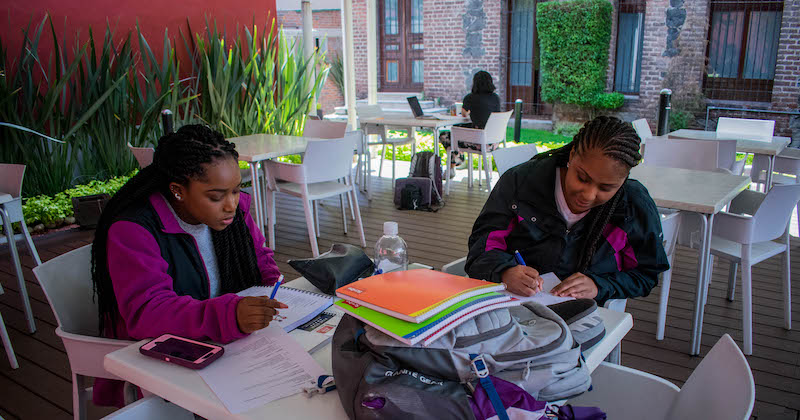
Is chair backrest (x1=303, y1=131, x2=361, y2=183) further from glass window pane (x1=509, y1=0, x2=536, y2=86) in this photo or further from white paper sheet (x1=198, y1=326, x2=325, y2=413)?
glass window pane (x1=509, y1=0, x2=536, y2=86)

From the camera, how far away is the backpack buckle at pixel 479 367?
3.34 feet

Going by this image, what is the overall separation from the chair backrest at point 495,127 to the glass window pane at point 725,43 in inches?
→ 230

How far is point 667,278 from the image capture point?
2883 millimetres

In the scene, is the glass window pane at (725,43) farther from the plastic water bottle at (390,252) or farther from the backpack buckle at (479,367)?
the backpack buckle at (479,367)

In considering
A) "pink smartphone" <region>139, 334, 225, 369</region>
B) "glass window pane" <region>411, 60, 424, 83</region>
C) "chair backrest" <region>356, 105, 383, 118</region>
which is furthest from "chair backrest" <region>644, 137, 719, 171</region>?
"glass window pane" <region>411, 60, 424, 83</region>

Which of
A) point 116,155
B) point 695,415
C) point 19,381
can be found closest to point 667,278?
point 695,415

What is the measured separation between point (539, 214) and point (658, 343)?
62.0 inches

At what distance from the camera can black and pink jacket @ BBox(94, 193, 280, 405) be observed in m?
1.35

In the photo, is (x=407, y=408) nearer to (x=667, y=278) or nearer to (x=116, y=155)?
(x=667, y=278)

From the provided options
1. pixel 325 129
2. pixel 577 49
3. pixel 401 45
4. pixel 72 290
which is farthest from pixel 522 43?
pixel 72 290

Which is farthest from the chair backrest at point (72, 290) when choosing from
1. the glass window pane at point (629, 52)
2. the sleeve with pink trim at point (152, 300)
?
the glass window pane at point (629, 52)

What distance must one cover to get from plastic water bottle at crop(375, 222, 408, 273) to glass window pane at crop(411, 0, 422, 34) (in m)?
11.6

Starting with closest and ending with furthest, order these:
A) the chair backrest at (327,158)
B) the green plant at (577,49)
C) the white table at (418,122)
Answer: the chair backrest at (327,158)
the white table at (418,122)
the green plant at (577,49)

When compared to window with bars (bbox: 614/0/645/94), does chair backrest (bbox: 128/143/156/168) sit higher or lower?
lower
